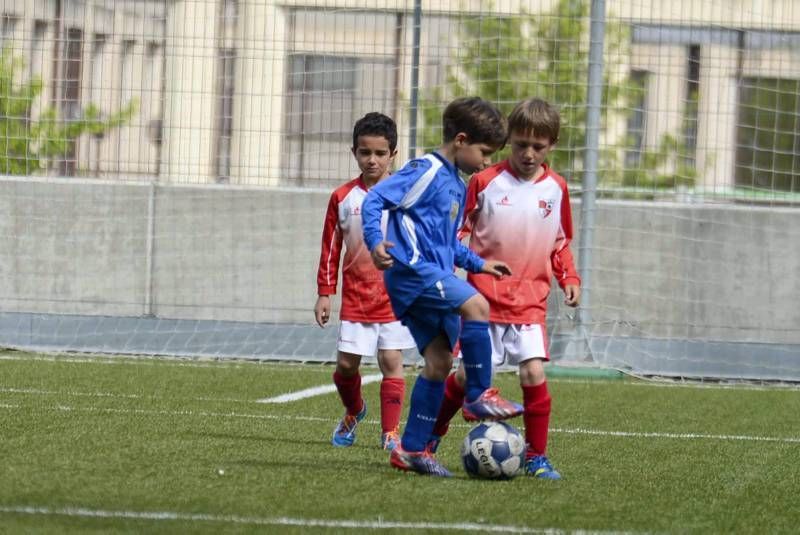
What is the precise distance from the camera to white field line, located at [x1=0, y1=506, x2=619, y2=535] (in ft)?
16.0

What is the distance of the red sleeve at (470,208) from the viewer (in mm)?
6828

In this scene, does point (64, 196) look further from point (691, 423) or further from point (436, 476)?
point (436, 476)

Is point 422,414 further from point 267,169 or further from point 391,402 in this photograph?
point 267,169

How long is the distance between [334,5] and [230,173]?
162 cm

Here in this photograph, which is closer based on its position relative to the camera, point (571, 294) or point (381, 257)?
point (381, 257)

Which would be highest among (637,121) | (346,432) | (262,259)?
(637,121)

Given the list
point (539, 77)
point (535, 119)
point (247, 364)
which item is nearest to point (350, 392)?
point (535, 119)

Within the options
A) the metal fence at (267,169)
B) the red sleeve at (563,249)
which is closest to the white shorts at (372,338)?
the red sleeve at (563,249)

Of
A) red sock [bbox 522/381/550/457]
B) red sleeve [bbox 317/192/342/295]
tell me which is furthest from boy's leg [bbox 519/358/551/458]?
red sleeve [bbox 317/192/342/295]

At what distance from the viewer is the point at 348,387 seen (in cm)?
766

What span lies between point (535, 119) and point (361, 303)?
1714mm

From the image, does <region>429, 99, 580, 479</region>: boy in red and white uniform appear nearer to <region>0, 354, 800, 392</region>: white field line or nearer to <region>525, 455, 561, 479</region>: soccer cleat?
<region>525, 455, 561, 479</region>: soccer cleat

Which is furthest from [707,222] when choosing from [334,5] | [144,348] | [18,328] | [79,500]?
[79,500]

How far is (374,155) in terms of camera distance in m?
7.52
